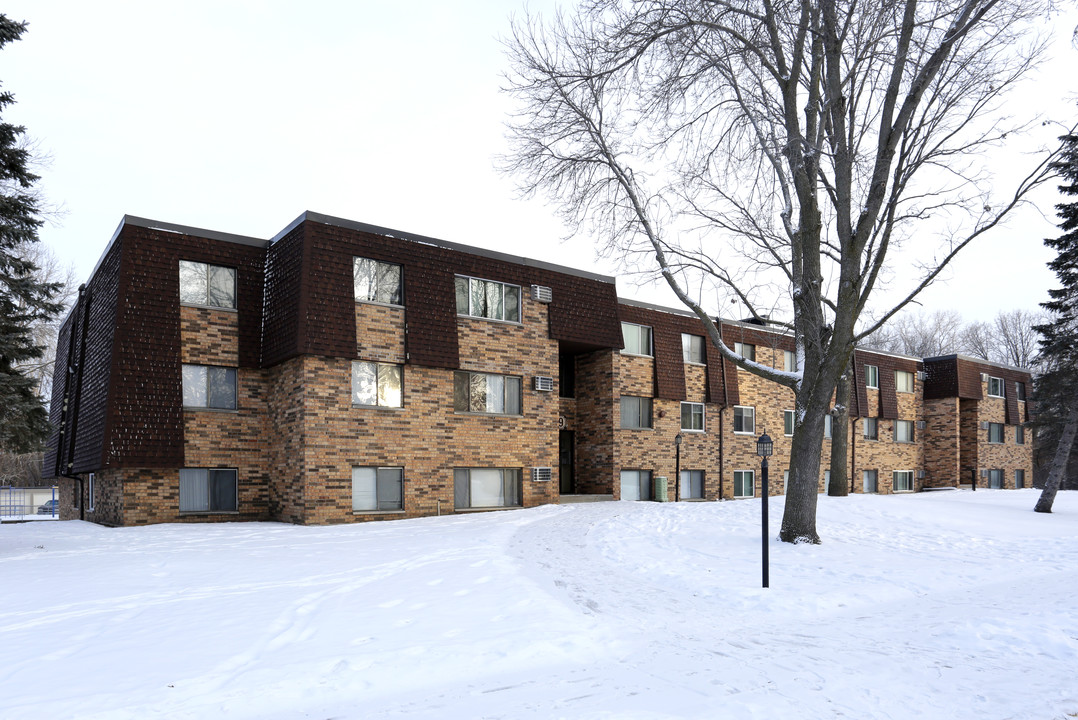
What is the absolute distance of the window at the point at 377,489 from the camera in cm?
1795

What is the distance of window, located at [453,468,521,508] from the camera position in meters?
20.0

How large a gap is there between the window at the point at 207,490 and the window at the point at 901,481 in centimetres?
3107

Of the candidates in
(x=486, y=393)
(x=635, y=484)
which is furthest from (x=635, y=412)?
(x=486, y=393)

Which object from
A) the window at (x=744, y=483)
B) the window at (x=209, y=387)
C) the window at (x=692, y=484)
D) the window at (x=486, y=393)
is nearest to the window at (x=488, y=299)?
the window at (x=486, y=393)

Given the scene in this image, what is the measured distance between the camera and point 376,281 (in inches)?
736

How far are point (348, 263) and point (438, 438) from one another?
5154 millimetres

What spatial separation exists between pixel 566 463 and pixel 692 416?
543cm

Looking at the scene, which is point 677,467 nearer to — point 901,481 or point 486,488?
point 486,488

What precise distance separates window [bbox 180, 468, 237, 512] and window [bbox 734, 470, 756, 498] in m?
18.9

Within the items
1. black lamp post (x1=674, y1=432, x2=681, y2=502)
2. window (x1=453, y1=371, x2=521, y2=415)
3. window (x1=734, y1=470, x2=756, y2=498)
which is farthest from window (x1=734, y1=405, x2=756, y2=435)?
window (x1=453, y1=371, x2=521, y2=415)

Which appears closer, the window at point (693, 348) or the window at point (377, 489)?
the window at point (377, 489)

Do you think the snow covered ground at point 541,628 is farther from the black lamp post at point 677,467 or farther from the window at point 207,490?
the black lamp post at point 677,467

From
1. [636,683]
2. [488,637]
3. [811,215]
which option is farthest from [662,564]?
[811,215]

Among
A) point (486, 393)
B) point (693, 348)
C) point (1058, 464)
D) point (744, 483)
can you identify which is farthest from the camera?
point (744, 483)
